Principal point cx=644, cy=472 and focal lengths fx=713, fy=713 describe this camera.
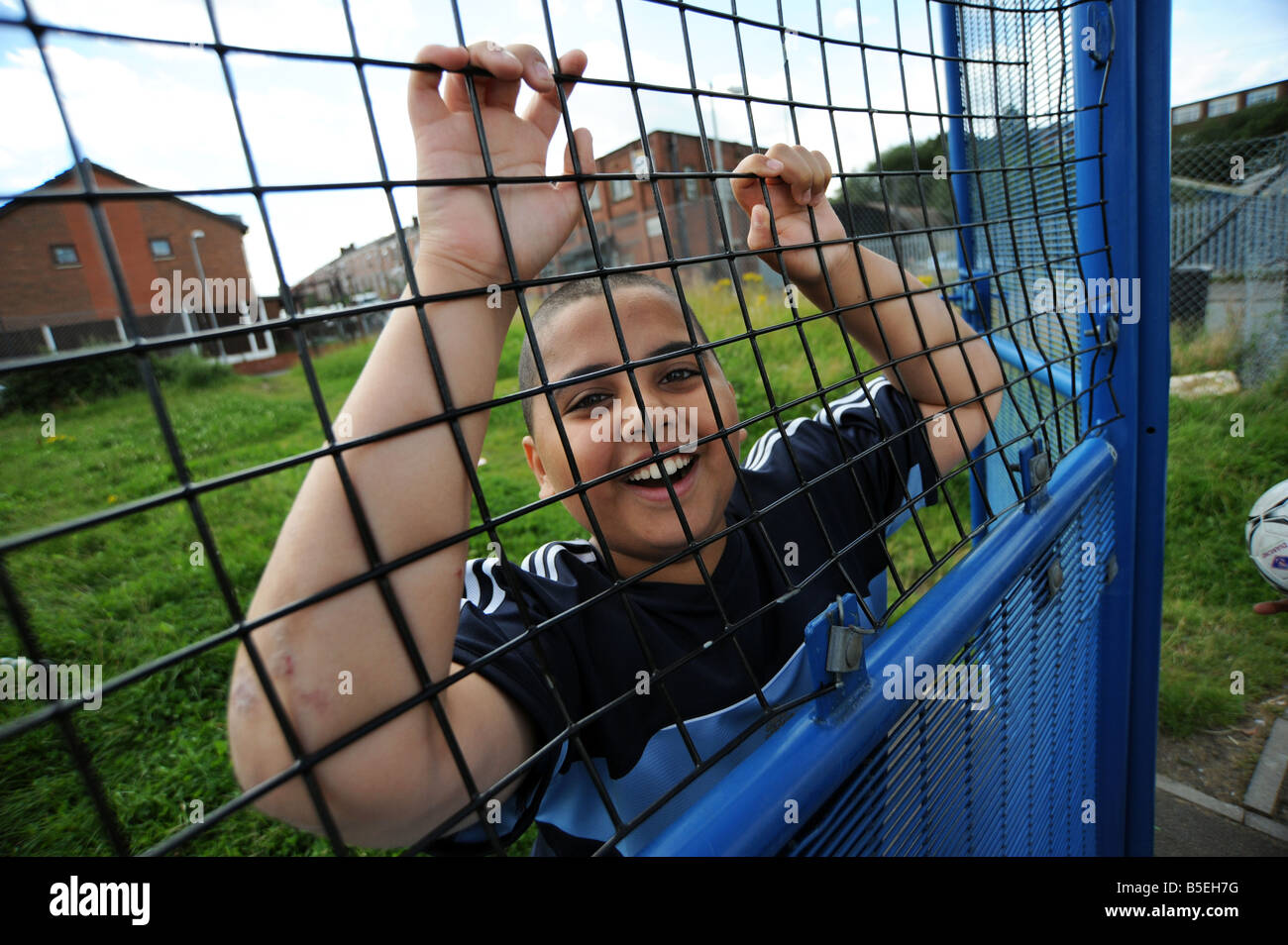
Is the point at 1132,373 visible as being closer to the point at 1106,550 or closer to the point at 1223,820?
the point at 1106,550

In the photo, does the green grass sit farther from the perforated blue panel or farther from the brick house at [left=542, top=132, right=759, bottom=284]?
the brick house at [left=542, top=132, right=759, bottom=284]

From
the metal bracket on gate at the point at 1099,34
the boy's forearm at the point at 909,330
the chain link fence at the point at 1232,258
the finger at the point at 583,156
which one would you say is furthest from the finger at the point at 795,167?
the chain link fence at the point at 1232,258

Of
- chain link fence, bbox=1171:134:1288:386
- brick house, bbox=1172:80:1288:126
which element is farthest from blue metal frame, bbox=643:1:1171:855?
brick house, bbox=1172:80:1288:126

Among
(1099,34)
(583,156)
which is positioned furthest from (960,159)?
(583,156)

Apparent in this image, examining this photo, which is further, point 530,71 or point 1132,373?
point 1132,373

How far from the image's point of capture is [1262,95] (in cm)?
648

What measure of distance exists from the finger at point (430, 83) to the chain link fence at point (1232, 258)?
22.1 feet

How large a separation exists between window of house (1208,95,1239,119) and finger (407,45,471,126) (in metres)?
8.55

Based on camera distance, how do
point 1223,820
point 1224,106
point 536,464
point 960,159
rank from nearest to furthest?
point 536,464
point 1223,820
point 960,159
point 1224,106

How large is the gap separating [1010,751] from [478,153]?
1.25 m

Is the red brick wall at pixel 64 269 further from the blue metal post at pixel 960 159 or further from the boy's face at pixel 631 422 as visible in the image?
the boy's face at pixel 631 422

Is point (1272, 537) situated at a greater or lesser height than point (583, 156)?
lesser

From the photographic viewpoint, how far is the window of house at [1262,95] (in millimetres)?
6365
